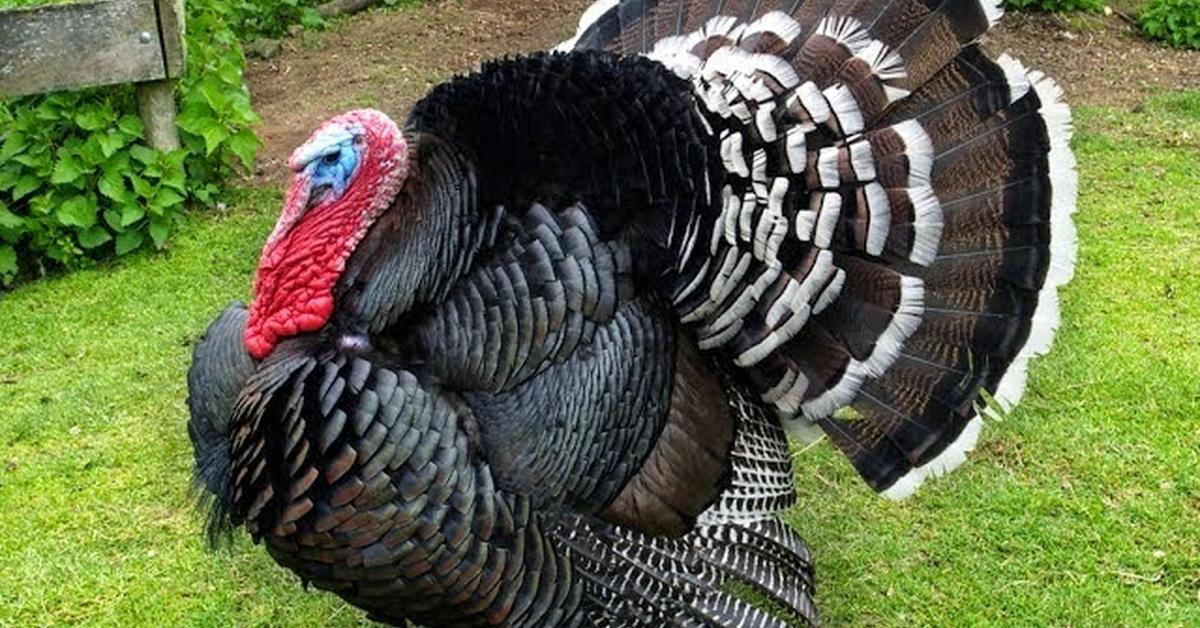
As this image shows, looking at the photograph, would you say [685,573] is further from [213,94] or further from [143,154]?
[213,94]

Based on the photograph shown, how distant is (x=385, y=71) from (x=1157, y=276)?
4.92 metres

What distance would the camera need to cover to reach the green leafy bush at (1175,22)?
8.84 meters

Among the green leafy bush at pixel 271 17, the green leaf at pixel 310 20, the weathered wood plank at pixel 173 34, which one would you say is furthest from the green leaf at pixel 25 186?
the green leaf at pixel 310 20

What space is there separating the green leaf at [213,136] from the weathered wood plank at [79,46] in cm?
35

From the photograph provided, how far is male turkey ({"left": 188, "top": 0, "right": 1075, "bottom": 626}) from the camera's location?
9.68ft

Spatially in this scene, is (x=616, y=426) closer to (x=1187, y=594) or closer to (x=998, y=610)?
(x=998, y=610)

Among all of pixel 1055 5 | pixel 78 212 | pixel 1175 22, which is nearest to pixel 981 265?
pixel 78 212

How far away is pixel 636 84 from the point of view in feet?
10.3

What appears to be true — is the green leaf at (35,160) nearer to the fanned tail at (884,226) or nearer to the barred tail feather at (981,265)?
the fanned tail at (884,226)

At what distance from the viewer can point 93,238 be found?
6.27 m

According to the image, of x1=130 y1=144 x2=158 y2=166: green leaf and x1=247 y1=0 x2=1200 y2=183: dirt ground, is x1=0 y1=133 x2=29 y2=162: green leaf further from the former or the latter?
x1=247 y1=0 x2=1200 y2=183: dirt ground

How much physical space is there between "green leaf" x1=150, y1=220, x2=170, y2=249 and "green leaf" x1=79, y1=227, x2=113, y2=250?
204 millimetres

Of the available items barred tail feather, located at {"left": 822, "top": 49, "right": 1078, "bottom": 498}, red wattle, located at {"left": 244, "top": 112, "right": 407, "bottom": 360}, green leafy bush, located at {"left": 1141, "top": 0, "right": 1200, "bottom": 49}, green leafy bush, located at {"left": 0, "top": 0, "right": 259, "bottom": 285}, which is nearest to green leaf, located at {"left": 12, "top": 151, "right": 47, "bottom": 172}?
green leafy bush, located at {"left": 0, "top": 0, "right": 259, "bottom": 285}

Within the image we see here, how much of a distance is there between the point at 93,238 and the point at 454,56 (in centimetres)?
327
